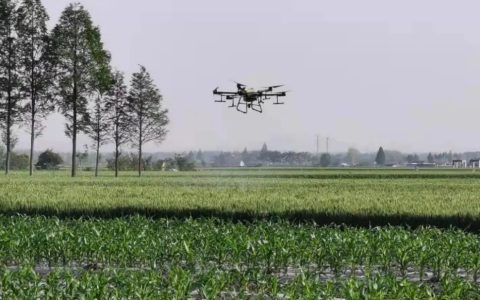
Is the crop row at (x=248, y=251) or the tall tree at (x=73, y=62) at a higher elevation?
the tall tree at (x=73, y=62)

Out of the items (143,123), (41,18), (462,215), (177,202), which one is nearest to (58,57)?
(41,18)

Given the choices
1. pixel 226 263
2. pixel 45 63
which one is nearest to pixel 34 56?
pixel 45 63

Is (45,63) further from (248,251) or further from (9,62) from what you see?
(248,251)

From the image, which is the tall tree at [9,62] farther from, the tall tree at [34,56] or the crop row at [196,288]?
the crop row at [196,288]

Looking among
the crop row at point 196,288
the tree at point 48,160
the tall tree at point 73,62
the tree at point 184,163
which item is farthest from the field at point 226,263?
the tree at point 184,163

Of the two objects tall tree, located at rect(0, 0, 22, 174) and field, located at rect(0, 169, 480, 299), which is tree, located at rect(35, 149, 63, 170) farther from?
field, located at rect(0, 169, 480, 299)

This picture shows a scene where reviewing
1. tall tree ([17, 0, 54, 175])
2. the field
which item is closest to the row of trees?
tall tree ([17, 0, 54, 175])
